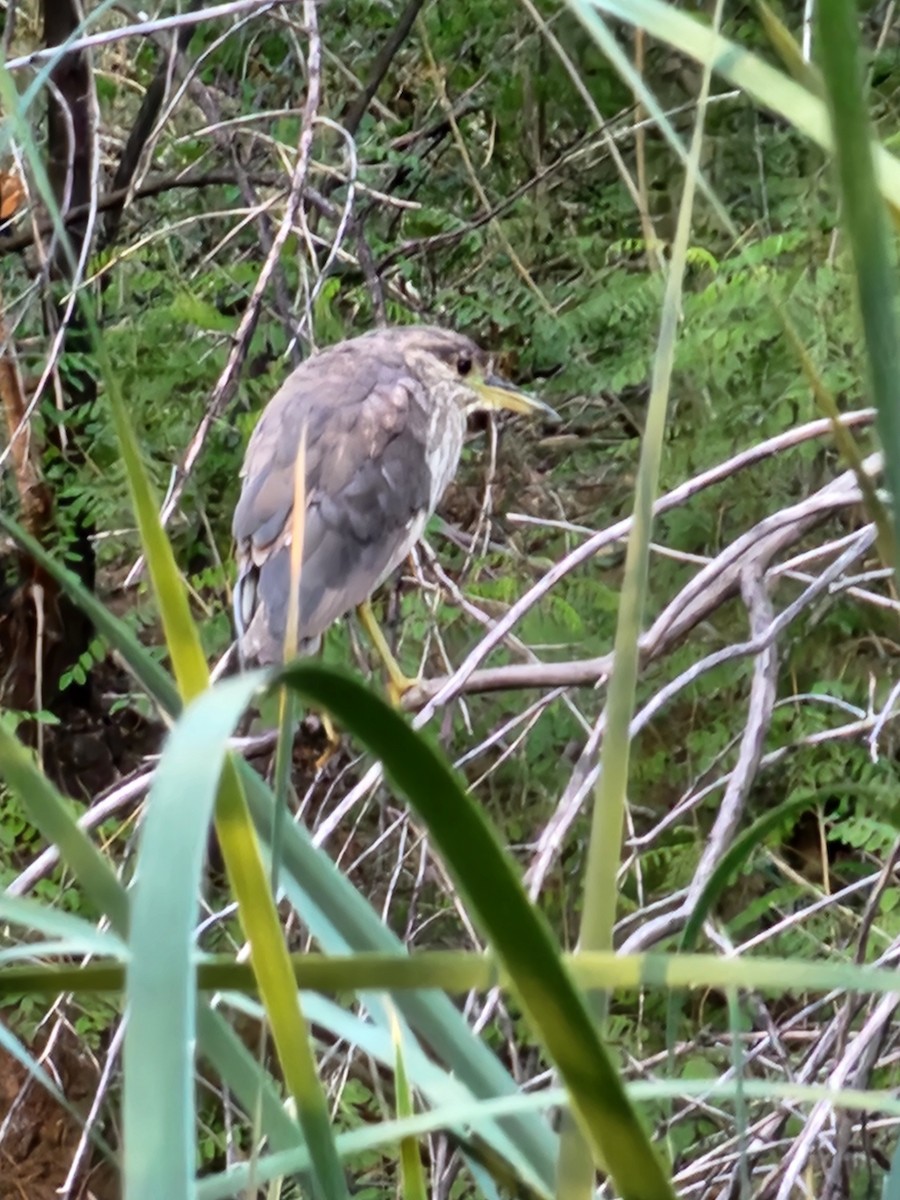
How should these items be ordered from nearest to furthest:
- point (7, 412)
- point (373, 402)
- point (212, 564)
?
point (373, 402) → point (7, 412) → point (212, 564)

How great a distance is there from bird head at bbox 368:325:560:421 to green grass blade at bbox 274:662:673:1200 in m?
2.44

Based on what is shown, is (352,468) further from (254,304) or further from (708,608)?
(708,608)

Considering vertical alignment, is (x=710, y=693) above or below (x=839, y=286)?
below

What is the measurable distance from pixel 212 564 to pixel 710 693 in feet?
4.10

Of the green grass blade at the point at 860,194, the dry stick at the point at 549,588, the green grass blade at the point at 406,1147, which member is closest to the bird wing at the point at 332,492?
the dry stick at the point at 549,588

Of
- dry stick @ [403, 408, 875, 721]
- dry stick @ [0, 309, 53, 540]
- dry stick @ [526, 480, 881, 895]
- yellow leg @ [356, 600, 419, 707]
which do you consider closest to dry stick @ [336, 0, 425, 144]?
dry stick @ [0, 309, 53, 540]

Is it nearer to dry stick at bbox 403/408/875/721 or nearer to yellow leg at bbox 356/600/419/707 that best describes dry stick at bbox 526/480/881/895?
dry stick at bbox 403/408/875/721

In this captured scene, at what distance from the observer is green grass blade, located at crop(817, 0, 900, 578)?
1.53 feet

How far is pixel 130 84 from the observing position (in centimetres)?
338

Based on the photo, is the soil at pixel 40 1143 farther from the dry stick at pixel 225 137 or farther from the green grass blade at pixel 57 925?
the green grass blade at pixel 57 925

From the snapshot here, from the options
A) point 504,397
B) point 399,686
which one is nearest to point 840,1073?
point 399,686

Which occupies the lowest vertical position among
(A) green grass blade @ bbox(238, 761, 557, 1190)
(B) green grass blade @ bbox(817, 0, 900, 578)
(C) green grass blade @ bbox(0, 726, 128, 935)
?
(A) green grass blade @ bbox(238, 761, 557, 1190)

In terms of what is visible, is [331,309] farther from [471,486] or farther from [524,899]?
[524,899]

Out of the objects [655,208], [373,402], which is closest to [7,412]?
[373,402]
